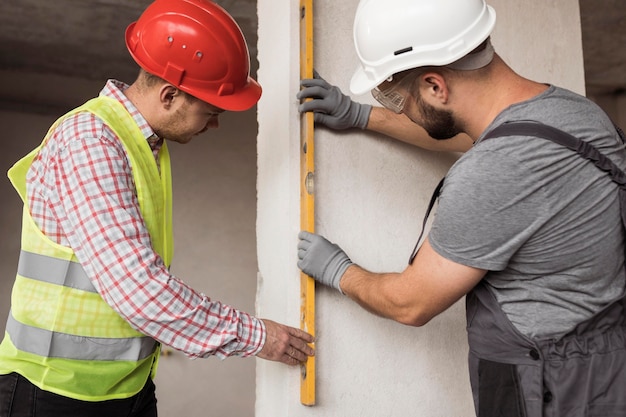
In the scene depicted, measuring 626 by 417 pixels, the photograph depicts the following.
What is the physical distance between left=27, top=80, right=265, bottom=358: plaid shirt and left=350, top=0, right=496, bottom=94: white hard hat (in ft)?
2.55

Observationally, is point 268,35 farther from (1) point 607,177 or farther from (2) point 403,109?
(1) point 607,177

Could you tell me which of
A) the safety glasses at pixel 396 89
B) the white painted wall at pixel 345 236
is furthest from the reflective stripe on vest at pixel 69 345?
the safety glasses at pixel 396 89

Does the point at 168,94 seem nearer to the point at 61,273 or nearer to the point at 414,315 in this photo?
the point at 61,273

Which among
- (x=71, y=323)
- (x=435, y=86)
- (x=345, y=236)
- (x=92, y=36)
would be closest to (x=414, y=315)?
(x=345, y=236)

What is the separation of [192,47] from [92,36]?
453 centimetres

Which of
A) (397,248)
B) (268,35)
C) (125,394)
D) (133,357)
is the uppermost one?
(268,35)

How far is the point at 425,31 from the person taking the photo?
165 centimetres

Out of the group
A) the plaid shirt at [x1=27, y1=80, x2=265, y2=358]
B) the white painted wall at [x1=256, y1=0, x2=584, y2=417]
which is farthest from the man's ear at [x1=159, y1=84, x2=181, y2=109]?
the white painted wall at [x1=256, y1=0, x2=584, y2=417]

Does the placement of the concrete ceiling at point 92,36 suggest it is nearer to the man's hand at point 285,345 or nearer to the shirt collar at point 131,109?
the shirt collar at point 131,109

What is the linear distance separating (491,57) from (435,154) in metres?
0.63

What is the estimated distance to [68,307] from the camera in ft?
5.63

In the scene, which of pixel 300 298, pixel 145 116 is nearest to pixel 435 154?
pixel 300 298

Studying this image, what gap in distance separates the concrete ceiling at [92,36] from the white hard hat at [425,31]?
A: 147 inches

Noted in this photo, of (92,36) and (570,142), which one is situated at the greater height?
(92,36)
